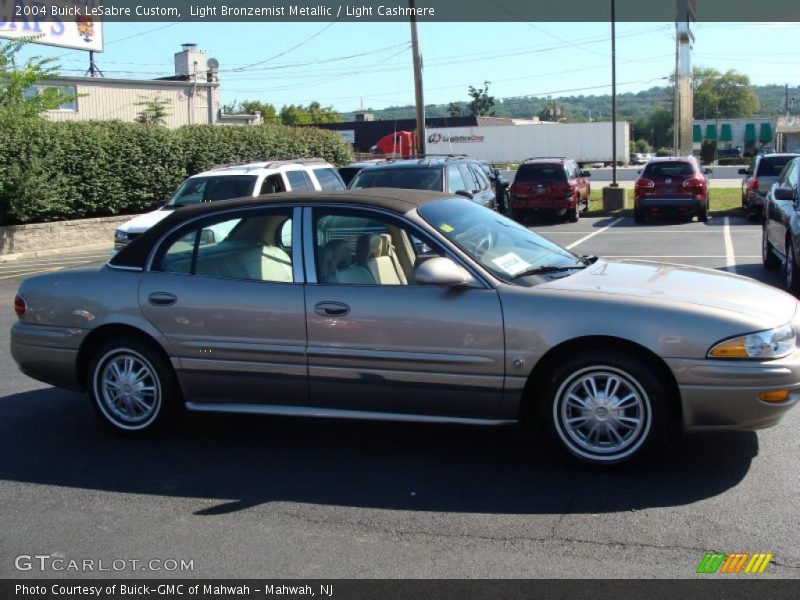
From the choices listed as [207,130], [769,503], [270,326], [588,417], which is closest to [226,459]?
[270,326]

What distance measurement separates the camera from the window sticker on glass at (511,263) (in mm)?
5395

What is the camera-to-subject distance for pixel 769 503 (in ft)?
15.1

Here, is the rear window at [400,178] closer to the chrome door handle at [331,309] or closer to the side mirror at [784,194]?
the side mirror at [784,194]

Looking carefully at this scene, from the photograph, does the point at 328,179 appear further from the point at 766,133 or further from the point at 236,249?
the point at 766,133

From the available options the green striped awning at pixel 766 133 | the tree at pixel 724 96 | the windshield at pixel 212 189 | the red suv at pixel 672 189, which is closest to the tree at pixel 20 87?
the windshield at pixel 212 189

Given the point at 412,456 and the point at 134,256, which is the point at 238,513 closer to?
the point at 412,456

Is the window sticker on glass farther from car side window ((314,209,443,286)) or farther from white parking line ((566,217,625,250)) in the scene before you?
white parking line ((566,217,625,250))

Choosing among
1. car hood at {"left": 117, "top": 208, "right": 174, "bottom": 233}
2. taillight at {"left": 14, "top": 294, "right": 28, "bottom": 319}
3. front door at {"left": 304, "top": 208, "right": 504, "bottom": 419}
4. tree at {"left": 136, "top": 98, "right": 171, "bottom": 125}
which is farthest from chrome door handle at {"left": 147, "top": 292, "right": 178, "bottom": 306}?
tree at {"left": 136, "top": 98, "right": 171, "bottom": 125}

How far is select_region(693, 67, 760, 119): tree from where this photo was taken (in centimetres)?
15150

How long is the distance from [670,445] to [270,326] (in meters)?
2.54

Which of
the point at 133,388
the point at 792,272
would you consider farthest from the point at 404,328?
the point at 792,272

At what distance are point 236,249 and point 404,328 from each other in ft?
4.44

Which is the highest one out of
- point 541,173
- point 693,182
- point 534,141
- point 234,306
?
point 534,141

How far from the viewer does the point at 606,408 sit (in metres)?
4.99
